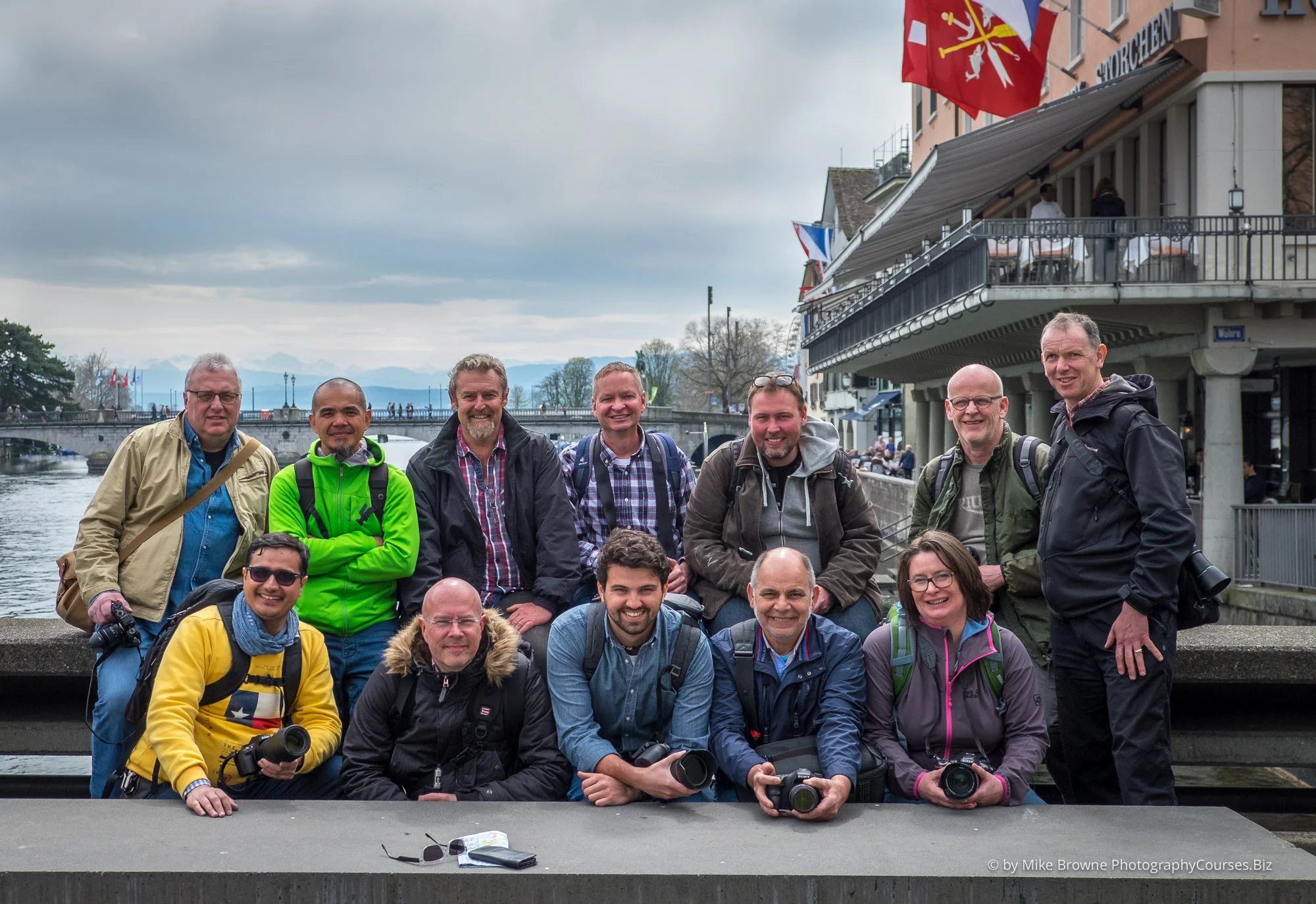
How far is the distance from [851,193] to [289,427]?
4455 cm

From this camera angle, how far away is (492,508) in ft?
17.8

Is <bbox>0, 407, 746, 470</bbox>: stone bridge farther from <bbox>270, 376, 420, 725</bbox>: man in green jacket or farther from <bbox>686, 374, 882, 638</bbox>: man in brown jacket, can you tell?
<bbox>686, 374, 882, 638</bbox>: man in brown jacket

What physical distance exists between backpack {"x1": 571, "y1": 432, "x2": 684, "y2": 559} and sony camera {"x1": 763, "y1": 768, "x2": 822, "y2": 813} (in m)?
1.72

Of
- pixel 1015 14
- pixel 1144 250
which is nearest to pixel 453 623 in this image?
pixel 1144 250

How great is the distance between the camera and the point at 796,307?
58.0 meters

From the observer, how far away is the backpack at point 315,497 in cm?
522

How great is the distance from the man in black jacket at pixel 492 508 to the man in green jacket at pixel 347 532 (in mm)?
152

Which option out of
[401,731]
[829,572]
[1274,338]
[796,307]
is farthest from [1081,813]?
[796,307]

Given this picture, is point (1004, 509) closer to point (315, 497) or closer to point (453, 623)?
point (453, 623)

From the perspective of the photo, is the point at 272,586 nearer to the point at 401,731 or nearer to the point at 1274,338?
the point at 401,731

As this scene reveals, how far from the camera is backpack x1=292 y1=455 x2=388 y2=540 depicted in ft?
17.1

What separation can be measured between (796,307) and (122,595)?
54.3 metres

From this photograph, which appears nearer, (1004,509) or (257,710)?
(257,710)

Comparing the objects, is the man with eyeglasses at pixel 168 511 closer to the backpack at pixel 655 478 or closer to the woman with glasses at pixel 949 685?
the backpack at pixel 655 478
